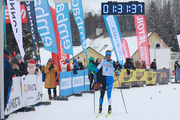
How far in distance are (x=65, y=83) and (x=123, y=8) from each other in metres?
3.88

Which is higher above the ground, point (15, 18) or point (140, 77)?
point (15, 18)

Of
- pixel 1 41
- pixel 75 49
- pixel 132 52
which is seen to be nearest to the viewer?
pixel 1 41

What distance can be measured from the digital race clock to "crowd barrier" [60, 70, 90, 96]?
310cm

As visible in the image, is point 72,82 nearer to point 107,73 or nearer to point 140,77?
point 107,73

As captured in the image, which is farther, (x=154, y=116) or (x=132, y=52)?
(x=132, y=52)

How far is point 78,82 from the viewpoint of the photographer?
15.4m

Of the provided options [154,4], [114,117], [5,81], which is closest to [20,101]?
[5,81]

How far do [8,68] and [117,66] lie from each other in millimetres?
3319

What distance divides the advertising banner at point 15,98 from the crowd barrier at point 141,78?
10.5 m

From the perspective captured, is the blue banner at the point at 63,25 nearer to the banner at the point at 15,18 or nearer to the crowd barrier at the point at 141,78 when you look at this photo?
the banner at the point at 15,18

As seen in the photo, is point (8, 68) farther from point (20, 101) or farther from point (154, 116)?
point (154, 116)

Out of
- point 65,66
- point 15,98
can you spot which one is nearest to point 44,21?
point 65,66

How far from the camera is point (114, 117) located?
8633 millimetres

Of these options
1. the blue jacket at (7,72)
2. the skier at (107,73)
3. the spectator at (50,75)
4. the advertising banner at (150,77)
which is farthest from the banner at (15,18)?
the advertising banner at (150,77)
